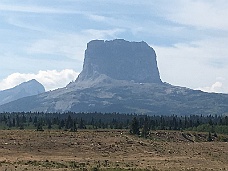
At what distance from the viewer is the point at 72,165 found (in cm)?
5831


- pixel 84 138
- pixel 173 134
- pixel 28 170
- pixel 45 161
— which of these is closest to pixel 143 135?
pixel 173 134

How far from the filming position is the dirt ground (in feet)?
195

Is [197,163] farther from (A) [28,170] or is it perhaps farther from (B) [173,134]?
(B) [173,134]

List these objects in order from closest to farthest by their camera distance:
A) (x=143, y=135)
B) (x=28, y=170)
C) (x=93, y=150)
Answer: (x=28, y=170)
(x=93, y=150)
(x=143, y=135)

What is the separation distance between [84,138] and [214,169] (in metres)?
41.6

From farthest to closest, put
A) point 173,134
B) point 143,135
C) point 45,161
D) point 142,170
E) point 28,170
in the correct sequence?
point 173,134
point 143,135
point 45,161
point 142,170
point 28,170

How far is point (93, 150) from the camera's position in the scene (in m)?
82.2

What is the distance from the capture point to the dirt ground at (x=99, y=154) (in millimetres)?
59375

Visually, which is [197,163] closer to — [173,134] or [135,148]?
[135,148]

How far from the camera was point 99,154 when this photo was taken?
3051 inches

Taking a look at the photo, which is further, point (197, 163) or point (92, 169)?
point (197, 163)

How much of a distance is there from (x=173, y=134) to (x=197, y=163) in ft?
186

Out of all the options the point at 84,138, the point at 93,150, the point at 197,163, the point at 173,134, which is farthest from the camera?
the point at 173,134

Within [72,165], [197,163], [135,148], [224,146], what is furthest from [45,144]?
[224,146]
